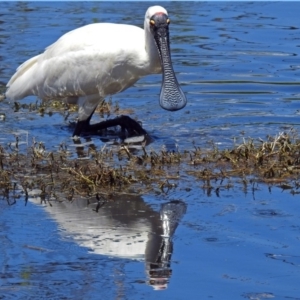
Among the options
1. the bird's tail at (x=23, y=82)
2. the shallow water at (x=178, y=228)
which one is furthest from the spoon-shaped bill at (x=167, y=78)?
the bird's tail at (x=23, y=82)

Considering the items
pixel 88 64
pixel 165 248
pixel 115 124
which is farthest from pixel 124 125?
pixel 165 248

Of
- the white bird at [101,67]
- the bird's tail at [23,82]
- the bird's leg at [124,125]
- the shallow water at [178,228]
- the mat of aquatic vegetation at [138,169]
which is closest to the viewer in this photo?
the shallow water at [178,228]

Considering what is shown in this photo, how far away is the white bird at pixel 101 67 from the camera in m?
9.36

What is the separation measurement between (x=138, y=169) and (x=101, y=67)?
1.61 m

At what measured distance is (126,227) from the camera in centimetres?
681

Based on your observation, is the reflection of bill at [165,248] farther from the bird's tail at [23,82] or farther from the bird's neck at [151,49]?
the bird's tail at [23,82]

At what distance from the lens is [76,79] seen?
9.96 m

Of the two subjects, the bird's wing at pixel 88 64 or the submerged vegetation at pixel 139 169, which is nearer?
the submerged vegetation at pixel 139 169

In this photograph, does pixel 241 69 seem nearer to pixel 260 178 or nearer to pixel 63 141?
pixel 63 141

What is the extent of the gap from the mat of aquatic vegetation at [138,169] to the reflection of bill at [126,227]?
0.78ft

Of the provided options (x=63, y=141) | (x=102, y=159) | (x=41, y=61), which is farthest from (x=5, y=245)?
(x=41, y=61)

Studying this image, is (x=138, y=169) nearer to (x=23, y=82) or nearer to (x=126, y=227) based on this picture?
(x=126, y=227)

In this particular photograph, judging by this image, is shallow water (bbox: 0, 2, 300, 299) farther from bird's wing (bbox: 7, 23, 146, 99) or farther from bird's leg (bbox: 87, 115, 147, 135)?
bird's wing (bbox: 7, 23, 146, 99)

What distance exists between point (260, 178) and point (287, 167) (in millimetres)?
269
